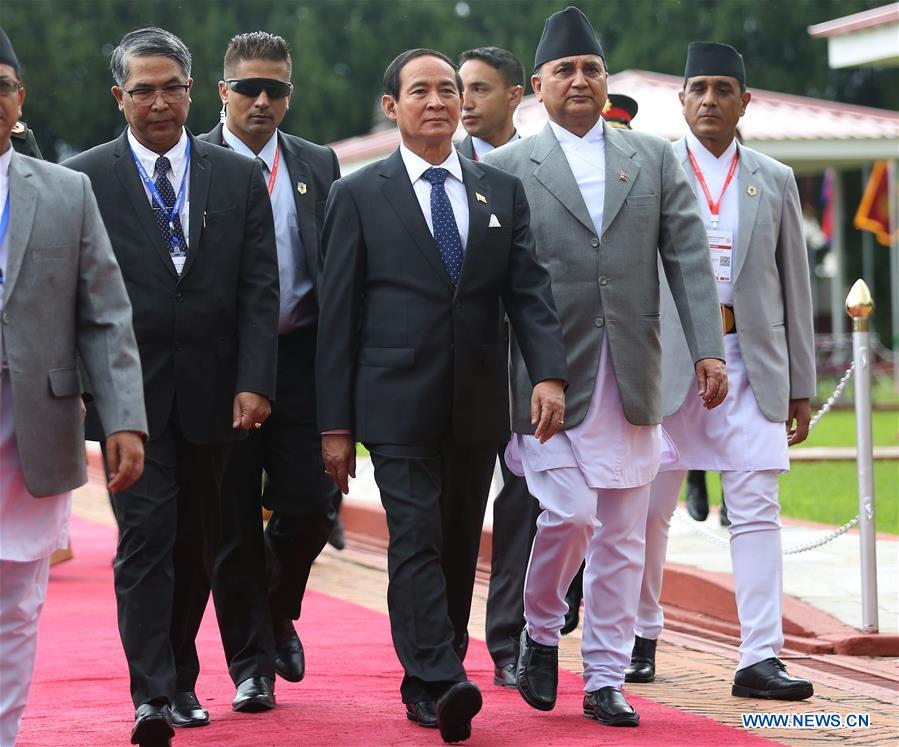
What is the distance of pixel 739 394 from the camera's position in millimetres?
6812

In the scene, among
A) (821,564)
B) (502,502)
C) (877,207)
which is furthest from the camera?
(877,207)

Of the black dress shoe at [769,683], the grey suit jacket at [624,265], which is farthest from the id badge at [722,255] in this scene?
the black dress shoe at [769,683]

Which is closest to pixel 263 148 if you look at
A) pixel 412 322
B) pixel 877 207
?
pixel 412 322

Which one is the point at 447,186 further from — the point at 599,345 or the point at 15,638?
the point at 15,638

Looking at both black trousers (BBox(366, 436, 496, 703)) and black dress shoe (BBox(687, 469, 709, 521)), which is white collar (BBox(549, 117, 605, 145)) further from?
black dress shoe (BBox(687, 469, 709, 521))

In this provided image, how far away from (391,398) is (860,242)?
38.0 metres

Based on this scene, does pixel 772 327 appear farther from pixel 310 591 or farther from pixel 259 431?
pixel 310 591

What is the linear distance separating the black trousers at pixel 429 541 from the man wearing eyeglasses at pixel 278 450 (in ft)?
2.22

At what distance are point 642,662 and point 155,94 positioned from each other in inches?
115

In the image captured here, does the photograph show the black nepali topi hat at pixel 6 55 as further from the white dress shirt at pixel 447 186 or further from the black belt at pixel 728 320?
the black belt at pixel 728 320

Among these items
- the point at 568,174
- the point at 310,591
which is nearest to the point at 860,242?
the point at 310,591

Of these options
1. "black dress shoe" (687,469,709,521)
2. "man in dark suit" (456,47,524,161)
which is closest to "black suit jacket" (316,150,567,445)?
"man in dark suit" (456,47,524,161)

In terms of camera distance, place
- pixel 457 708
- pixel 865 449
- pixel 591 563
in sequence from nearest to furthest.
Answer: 1. pixel 457 708
2. pixel 591 563
3. pixel 865 449

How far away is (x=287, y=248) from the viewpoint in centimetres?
661
